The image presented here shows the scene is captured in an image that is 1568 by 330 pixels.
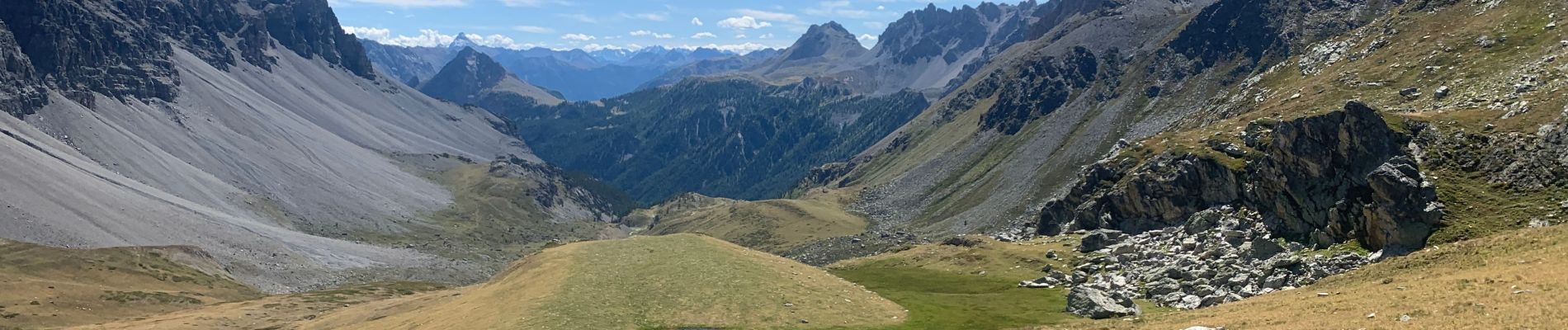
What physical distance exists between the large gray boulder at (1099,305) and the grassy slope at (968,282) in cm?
170

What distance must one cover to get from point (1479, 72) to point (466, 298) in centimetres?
15784

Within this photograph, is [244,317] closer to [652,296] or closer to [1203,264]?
[652,296]

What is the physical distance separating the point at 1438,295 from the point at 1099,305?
29.7 meters

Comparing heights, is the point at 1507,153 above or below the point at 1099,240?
above

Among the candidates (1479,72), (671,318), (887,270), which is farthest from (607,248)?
(1479,72)

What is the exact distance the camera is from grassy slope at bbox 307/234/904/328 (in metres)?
83.7

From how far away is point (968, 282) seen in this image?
137 meters

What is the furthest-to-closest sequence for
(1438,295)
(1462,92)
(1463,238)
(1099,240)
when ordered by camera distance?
1. (1099,240)
2. (1462,92)
3. (1463,238)
4. (1438,295)

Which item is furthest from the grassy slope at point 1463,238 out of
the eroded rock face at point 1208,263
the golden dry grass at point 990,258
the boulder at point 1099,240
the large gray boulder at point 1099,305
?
the golden dry grass at point 990,258

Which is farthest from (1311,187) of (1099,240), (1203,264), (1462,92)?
(1462,92)

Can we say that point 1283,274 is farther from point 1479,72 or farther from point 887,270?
point 1479,72

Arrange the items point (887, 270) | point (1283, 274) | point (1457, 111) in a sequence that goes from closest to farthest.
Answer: point (1283, 274) < point (1457, 111) < point (887, 270)

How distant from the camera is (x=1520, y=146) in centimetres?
9794

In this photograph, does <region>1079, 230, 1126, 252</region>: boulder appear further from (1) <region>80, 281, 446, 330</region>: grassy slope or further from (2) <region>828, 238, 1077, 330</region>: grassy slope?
(1) <region>80, 281, 446, 330</region>: grassy slope
